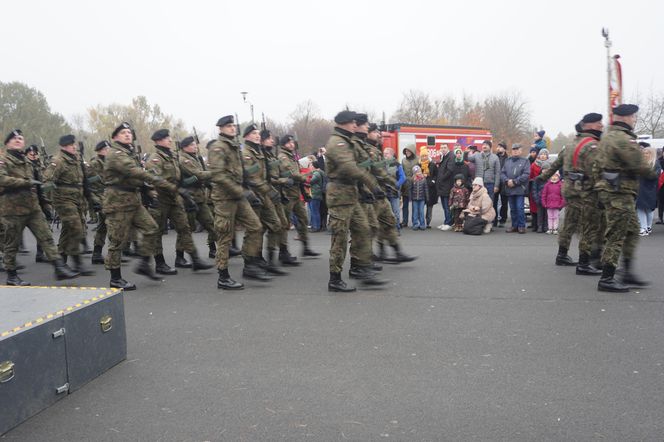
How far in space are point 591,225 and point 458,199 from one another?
5190 millimetres

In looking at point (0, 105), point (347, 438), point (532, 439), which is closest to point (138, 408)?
point (347, 438)

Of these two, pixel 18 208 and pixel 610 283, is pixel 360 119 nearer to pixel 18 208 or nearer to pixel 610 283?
pixel 610 283

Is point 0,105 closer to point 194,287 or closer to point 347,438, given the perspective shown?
point 194,287

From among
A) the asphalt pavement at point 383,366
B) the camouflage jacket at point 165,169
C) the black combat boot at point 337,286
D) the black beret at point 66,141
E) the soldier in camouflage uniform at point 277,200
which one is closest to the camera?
the asphalt pavement at point 383,366

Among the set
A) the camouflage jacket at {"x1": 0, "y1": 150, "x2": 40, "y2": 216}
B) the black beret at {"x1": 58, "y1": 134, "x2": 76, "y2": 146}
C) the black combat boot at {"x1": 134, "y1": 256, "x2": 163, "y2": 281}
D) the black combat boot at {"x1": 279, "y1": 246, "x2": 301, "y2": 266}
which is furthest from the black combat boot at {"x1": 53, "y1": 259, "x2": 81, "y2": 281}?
the black combat boot at {"x1": 279, "y1": 246, "x2": 301, "y2": 266}

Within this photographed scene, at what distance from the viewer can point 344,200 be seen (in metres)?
6.38

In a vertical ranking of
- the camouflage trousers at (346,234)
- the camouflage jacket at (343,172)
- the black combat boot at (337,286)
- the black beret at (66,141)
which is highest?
the black beret at (66,141)

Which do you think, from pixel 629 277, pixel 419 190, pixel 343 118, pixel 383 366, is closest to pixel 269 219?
pixel 343 118

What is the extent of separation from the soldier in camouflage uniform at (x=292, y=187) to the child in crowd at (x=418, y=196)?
4.08 metres

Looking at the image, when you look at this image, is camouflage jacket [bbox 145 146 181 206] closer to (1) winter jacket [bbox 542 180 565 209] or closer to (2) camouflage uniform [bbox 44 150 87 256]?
(2) camouflage uniform [bbox 44 150 87 256]

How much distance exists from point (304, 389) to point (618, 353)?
2458 millimetres

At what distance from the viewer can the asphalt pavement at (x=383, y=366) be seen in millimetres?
3119

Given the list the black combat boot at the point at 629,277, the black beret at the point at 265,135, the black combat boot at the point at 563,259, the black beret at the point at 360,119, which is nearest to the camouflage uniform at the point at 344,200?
the black beret at the point at 360,119

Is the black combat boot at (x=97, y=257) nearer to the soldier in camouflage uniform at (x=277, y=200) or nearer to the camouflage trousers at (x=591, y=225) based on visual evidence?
the soldier in camouflage uniform at (x=277, y=200)
